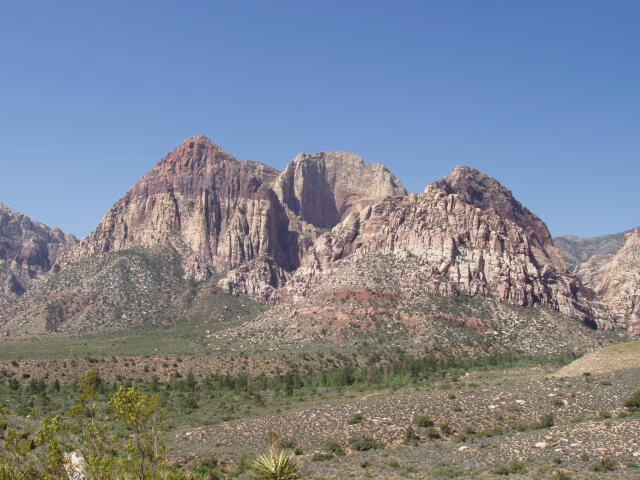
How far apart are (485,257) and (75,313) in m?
96.3

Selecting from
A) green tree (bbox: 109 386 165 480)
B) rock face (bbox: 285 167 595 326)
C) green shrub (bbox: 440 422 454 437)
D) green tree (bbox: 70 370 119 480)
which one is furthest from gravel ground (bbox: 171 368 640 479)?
rock face (bbox: 285 167 595 326)

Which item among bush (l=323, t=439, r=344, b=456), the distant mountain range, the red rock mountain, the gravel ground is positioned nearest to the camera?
the gravel ground

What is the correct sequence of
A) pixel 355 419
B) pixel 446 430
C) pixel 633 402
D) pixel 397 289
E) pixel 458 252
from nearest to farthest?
pixel 446 430, pixel 633 402, pixel 355 419, pixel 397 289, pixel 458 252

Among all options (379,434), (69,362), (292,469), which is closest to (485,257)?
(69,362)

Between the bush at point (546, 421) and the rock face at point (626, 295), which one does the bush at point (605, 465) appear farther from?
the rock face at point (626, 295)

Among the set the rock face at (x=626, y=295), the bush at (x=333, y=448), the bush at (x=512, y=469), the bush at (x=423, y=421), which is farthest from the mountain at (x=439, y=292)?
the bush at (x=512, y=469)

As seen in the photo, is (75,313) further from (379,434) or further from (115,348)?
(379,434)

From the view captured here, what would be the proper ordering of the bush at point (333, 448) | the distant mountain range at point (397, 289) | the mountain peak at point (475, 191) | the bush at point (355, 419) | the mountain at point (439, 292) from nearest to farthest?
the bush at point (333, 448) < the bush at point (355, 419) < the mountain at point (439, 292) < the distant mountain range at point (397, 289) < the mountain peak at point (475, 191)

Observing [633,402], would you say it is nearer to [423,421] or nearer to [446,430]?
[446,430]

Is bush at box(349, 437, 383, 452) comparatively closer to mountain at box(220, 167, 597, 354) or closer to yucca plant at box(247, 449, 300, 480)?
yucca plant at box(247, 449, 300, 480)

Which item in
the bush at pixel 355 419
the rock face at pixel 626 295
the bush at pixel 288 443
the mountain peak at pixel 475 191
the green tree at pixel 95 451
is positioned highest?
the mountain peak at pixel 475 191

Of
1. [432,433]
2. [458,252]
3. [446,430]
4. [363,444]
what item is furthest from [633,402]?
[458,252]

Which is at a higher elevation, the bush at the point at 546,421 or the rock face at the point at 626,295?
the rock face at the point at 626,295

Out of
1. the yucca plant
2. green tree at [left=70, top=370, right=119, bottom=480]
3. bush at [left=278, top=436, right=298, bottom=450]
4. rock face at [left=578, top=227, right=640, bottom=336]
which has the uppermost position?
rock face at [left=578, top=227, right=640, bottom=336]
